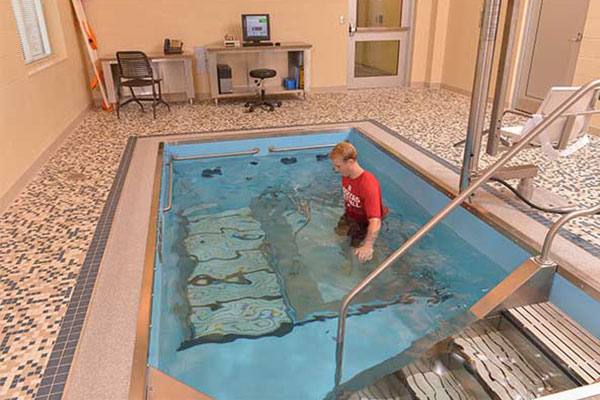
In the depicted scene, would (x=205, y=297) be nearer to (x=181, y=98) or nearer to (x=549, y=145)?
(x=549, y=145)

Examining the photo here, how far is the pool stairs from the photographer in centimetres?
173

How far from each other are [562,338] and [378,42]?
6.70 m

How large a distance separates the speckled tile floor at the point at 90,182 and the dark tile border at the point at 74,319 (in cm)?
3

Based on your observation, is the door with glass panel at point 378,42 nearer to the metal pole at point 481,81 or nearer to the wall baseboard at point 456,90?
the wall baseboard at point 456,90

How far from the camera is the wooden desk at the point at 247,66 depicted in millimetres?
6227

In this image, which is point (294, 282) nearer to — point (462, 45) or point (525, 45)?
point (525, 45)

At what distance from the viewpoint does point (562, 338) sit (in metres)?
1.91

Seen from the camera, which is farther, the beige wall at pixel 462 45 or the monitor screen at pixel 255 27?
the beige wall at pixel 462 45

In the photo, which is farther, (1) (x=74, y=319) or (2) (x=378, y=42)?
(2) (x=378, y=42)

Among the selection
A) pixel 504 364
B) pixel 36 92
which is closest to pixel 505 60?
pixel 504 364

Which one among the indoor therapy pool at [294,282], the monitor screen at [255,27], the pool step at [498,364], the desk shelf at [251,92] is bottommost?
the indoor therapy pool at [294,282]

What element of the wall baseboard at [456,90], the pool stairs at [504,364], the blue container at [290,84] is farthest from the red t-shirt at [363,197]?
the wall baseboard at [456,90]

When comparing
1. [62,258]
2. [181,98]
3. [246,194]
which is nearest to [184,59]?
[181,98]

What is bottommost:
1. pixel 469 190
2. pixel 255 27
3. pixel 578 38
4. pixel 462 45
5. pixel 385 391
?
pixel 385 391
